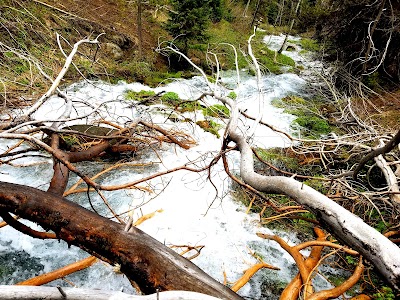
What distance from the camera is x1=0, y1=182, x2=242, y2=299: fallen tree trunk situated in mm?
1937

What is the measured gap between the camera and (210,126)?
7102mm

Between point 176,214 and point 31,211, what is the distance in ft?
7.01

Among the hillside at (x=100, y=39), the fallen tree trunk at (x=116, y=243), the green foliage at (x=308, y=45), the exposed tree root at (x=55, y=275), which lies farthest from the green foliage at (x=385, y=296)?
the green foliage at (x=308, y=45)

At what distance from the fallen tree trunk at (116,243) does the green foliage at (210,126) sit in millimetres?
4647

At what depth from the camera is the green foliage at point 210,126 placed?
268 inches

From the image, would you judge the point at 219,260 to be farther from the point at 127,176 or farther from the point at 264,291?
the point at 127,176

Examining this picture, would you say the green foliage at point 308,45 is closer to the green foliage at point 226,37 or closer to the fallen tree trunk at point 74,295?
the green foliage at point 226,37

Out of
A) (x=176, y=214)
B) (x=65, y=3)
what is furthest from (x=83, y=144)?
(x=65, y=3)

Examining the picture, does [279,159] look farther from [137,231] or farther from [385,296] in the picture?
[137,231]

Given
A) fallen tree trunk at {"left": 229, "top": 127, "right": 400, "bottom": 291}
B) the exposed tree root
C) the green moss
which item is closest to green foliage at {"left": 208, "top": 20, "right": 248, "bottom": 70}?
the green moss

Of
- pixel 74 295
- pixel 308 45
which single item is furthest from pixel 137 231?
pixel 308 45

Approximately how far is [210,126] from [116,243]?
5245mm

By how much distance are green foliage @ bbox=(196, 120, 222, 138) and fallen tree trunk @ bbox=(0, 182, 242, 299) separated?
4.65 m

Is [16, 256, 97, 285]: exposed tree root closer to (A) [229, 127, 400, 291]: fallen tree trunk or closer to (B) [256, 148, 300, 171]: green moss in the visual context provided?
(A) [229, 127, 400, 291]: fallen tree trunk
